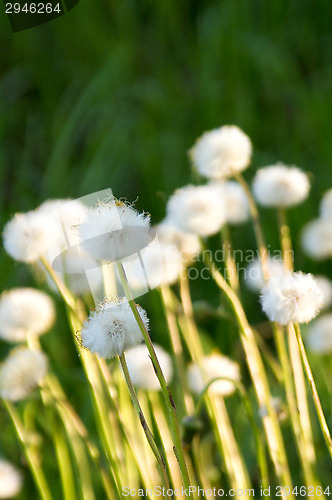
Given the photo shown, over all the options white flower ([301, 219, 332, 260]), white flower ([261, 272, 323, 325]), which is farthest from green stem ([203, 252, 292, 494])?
white flower ([301, 219, 332, 260])

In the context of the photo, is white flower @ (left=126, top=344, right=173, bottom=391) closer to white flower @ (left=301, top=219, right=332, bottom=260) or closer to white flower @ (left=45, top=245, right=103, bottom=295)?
white flower @ (left=45, top=245, right=103, bottom=295)

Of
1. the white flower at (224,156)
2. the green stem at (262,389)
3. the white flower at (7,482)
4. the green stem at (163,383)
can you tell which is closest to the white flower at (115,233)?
the green stem at (163,383)

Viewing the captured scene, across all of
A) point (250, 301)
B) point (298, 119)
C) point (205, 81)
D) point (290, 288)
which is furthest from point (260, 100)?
point (290, 288)

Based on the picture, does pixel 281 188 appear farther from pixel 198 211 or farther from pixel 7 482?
pixel 7 482

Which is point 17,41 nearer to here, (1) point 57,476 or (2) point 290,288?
(1) point 57,476

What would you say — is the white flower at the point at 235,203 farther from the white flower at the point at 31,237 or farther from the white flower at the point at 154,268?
the white flower at the point at 31,237
